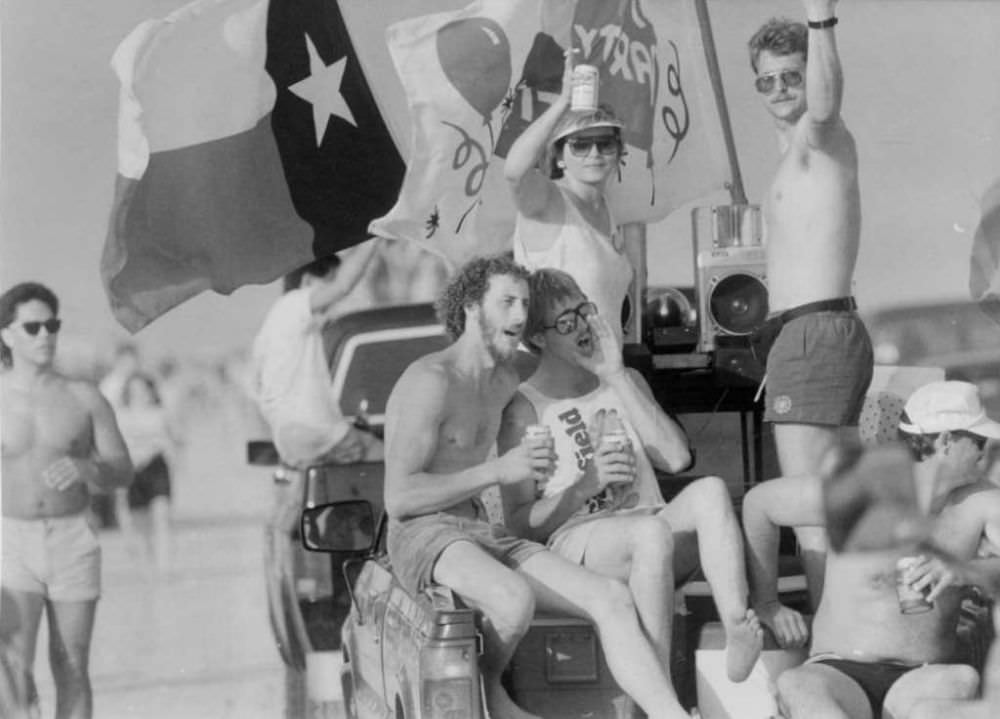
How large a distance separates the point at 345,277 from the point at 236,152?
1.26 ft

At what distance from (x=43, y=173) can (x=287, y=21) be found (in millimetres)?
662

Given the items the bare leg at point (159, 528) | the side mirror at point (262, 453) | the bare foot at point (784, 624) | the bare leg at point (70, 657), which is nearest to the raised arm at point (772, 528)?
the bare foot at point (784, 624)

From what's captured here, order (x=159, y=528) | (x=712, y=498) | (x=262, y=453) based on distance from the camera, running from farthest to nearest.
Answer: (x=262, y=453)
(x=159, y=528)
(x=712, y=498)

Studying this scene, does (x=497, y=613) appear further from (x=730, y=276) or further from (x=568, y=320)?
(x=730, y=276)

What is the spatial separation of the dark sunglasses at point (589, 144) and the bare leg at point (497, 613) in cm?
106

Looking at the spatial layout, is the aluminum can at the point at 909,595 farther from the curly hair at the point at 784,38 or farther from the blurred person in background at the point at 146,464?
the blurred person in background at the point at 146,464

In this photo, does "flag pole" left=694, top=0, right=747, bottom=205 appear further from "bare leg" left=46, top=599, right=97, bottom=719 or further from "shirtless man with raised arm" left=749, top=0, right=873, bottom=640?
"bare leg" left=46, top=599, right=97, bottom=719

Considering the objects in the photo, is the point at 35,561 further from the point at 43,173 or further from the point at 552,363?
the point at 552,363

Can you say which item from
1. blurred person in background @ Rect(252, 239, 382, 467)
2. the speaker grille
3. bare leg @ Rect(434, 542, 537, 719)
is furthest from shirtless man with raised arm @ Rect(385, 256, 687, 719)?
the speaker grille

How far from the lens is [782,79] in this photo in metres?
4.03

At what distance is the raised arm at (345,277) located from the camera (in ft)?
13.4

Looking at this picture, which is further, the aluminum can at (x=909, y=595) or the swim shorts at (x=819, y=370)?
the swim shorts at (x=819, y=370)

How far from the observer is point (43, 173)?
3969 millimetres

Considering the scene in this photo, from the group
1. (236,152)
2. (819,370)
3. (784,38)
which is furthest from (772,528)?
(236,152)
